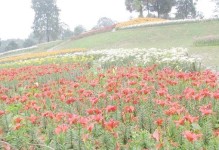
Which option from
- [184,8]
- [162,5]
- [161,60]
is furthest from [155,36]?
[184,8]

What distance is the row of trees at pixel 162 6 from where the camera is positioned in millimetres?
51803

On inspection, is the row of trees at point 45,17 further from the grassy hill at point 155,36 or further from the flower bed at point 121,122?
the flower bed at point 121,122

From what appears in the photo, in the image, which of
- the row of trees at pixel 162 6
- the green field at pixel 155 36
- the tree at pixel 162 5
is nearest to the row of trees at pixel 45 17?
the row of trees at pixel 162 6

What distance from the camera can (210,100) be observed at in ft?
20.4

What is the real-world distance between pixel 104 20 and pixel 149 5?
58.6 metres

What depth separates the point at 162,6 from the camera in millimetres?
53312

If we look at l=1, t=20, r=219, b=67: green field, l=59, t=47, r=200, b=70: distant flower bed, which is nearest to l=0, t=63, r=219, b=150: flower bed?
l=59, t=47, r=200, b=70: distant flower bed

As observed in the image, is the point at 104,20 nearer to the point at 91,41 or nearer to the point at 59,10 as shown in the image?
the point at 59,10

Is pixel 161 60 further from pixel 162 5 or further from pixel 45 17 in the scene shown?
pixel 45 17

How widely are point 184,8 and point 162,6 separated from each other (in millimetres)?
9123

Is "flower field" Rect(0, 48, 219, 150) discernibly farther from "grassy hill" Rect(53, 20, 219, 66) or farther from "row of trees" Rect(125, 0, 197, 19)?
"row of trees" Rect(125, 0, 197, 19)

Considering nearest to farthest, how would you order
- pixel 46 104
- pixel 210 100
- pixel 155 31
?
pixel 210 100
pixel 46 104
pixel 155 31

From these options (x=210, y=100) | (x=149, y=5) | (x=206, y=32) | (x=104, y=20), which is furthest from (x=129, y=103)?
(x=104, y=20)

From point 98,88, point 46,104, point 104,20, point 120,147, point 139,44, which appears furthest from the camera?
point 104,20
